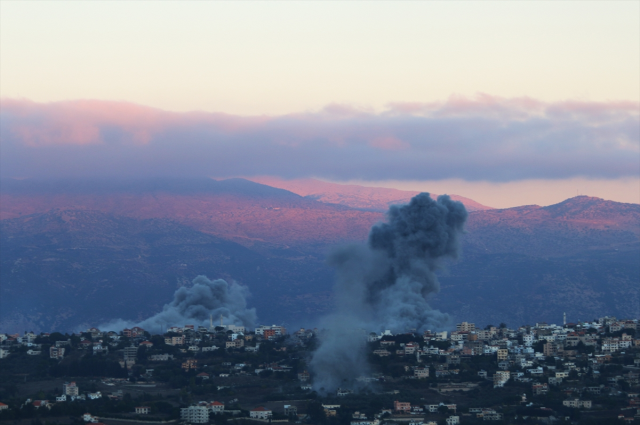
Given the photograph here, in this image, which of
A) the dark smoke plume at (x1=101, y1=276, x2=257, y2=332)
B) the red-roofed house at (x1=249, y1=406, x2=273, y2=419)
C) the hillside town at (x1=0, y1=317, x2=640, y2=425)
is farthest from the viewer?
the dark smoke plume at (x1=101, y1=276, x2=257, y2=332)

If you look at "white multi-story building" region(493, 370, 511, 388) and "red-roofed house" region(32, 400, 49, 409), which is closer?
"red-roofed house" region(32, 400, 49, 409)

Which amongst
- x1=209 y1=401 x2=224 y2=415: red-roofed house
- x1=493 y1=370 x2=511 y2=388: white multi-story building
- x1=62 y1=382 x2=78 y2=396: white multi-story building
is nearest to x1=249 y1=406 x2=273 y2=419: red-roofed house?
x1=209 y1=401 x2=224 y2=415: red-roofed house

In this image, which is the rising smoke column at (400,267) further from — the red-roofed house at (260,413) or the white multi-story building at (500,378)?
the red-roofed house at (260,413)

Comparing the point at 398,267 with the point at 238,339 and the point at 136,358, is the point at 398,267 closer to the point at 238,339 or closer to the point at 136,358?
the point at 238,339

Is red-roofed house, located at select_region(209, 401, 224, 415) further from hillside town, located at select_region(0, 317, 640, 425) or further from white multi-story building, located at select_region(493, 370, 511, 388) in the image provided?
white multi-story building, located at select_region(493, 370, 511, 388)

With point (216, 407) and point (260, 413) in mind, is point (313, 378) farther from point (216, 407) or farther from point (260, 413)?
point (216, 407)

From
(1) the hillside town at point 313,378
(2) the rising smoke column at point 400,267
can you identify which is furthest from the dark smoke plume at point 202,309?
(2) the rising smoke column at point 400,267

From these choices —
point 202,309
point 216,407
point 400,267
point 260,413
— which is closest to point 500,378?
point 260,413
